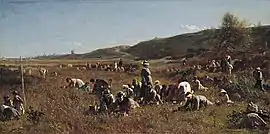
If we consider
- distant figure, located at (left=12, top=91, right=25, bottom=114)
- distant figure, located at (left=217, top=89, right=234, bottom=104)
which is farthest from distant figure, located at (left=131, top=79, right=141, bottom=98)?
distant figure, located at (left=12, top=91, right=25, bottom=114)

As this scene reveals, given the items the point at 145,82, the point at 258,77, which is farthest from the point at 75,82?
the point at 258,77

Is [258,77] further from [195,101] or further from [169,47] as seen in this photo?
[169,47]

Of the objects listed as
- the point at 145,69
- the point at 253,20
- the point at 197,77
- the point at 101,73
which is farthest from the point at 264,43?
the point at 101,73

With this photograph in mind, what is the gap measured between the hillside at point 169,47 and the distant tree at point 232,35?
61 millimetres

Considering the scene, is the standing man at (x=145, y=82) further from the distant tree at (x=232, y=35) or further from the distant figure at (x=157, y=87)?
the distant tree at (x=232, y=35)

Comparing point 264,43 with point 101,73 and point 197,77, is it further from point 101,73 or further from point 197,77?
point 101,73

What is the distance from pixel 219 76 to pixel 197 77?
0.17 m

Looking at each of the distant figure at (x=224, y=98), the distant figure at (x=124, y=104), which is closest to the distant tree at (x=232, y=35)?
the distant figure at (x=224, y=98)

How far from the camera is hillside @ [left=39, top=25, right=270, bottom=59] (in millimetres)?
3930

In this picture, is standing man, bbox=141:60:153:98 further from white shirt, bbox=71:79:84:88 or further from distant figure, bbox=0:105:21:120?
distant figure, bbox=0:105:21:120

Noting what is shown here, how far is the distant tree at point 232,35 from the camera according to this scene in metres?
3.94

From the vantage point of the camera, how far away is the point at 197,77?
4.03m

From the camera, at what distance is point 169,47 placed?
13.0 ft

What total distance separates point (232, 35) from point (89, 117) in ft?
4.10
